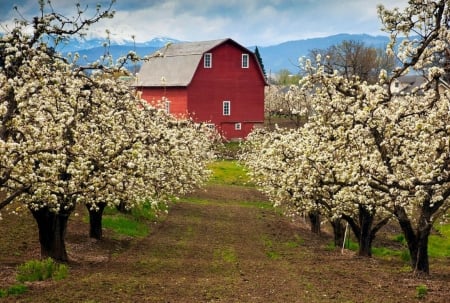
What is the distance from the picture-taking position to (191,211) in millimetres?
40188

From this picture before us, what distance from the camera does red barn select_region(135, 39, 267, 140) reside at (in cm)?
7975

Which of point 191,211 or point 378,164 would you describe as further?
point 191,211

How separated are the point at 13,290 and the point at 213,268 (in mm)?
7932

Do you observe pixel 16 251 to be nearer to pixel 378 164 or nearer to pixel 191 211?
pixel 378 164

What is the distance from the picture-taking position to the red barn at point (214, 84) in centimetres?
7975

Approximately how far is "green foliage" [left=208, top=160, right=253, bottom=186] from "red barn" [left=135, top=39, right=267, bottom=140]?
45.0 feet

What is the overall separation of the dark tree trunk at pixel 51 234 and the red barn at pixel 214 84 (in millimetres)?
57720

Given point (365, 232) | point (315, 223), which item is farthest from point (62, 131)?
point (315, 223)

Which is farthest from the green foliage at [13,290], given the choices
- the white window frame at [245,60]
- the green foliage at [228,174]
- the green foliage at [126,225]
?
the white window frame at [245,60]

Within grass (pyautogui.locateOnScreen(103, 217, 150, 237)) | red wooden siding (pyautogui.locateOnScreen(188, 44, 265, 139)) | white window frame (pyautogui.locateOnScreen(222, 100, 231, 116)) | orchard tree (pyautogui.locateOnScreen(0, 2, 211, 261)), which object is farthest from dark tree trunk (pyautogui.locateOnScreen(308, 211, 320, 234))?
white window frame (pyautogui.locateOnScreen(222, 100, 231, 116))

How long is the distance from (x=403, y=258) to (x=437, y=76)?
38.2 ft

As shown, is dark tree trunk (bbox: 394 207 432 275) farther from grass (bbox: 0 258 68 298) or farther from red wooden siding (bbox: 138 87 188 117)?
red wooden siding (bbox: 138 87 188 117)

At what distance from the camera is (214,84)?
8150 centimetres

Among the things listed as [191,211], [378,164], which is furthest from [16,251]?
[191,211]
